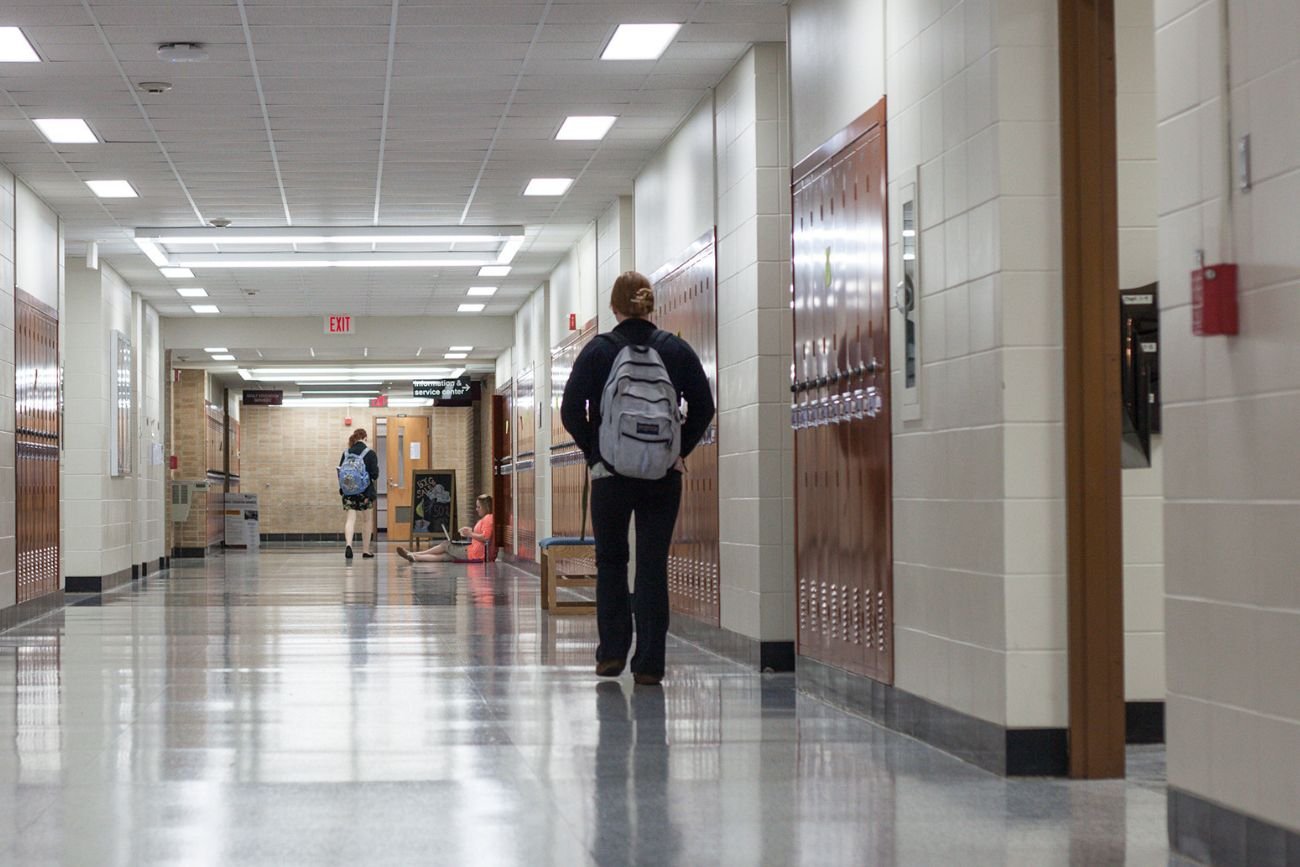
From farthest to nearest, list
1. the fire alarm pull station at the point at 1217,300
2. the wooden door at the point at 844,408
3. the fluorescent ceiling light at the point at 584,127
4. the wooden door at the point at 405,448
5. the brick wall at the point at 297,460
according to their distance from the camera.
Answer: the brick wall at the point at 297,460
the wooden door at the point at 405,448
the fluorescent ceiling light at the point at 584,127
the wooden door at the point at 844,408
the fire alarm pull station at the point at 1217,300

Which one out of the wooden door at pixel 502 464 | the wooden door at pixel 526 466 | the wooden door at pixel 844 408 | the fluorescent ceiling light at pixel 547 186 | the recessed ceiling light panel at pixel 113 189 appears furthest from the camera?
the wooden door at pixel 502 464

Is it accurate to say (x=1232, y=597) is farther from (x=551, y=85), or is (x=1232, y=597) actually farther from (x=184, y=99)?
(x=184, y=99)

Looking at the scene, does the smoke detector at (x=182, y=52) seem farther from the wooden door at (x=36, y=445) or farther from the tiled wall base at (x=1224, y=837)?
the tiled wall base at (x=1224, y=837)

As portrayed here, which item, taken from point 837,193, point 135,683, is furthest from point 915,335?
point 135,683

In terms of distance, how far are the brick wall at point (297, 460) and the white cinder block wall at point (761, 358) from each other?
28169 millimetres

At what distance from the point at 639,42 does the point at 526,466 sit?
1165 centimetres

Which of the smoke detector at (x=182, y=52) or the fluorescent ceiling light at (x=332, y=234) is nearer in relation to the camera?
the smoke detector at (x=182, y=52)

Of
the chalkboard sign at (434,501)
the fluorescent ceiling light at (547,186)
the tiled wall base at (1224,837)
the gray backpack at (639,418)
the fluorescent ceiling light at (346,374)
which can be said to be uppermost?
the fluorescent ceiling light at (547,186)

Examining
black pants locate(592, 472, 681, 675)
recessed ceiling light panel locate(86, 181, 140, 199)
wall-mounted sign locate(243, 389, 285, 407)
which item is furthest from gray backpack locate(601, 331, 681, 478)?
wall-mounted sign locate(243, 389, 285, 407)

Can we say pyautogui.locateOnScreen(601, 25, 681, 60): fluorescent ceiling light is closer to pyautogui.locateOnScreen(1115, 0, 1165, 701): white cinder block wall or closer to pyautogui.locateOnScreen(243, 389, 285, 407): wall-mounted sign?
pyautogui.locateOnScreen(1115, 0, 1165, 701): white cinder block wall

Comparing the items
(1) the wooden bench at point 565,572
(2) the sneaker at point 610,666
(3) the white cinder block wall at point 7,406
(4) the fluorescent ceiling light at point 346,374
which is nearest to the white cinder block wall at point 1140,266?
(2) the sneaker at point 610,666

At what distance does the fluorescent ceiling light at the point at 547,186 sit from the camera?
11560mm

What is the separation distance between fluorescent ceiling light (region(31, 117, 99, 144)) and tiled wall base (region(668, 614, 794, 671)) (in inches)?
178

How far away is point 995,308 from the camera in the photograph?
4.48 metres
